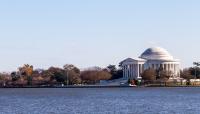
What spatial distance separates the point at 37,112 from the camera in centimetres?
6481

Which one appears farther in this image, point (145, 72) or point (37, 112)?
point (145, 72)

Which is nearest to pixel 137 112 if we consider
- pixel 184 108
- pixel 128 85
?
pixel 184 108

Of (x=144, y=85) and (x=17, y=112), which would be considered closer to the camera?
(x=17, y=112)

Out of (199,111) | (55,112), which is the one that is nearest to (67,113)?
(55,112)

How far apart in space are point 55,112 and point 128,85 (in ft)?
423

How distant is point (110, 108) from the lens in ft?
228

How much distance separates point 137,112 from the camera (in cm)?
6297

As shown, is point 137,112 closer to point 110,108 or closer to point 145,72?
point 110,108

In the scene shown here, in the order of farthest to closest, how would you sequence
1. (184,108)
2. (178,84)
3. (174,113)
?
(178,84) → (184,108) → (174,113)

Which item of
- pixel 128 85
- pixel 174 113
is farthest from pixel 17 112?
pixel 128 85

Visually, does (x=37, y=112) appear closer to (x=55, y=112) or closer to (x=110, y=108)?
(x=55, y=112)

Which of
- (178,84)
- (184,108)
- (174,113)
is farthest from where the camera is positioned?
(178,84)

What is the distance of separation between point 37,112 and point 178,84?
131308 millimetres

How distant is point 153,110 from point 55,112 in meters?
9.42
